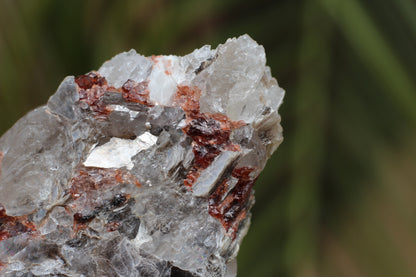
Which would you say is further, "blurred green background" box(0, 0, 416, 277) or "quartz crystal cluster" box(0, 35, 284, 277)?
"blurred green background" box(0, 0, 416, 277)

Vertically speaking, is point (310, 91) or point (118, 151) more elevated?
point (118, 151)

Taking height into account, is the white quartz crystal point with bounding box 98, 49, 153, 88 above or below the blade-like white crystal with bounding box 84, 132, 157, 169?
above

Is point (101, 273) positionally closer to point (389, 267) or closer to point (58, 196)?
point (58, 196)

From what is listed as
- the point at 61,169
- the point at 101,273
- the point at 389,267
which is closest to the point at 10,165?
the point at 61,169

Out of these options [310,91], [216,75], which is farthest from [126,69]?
[310,91]

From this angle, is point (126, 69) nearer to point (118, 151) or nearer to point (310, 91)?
point (118, 151)

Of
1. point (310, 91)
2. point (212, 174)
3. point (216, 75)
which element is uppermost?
point (216, 75)

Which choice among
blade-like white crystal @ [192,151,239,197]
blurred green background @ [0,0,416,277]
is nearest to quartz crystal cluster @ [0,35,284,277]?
blade-like white crystal @ [192,151,239,197]

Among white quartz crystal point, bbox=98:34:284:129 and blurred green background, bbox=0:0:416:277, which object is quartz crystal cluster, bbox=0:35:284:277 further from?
blurred green background, bbox=0:0:416:277
